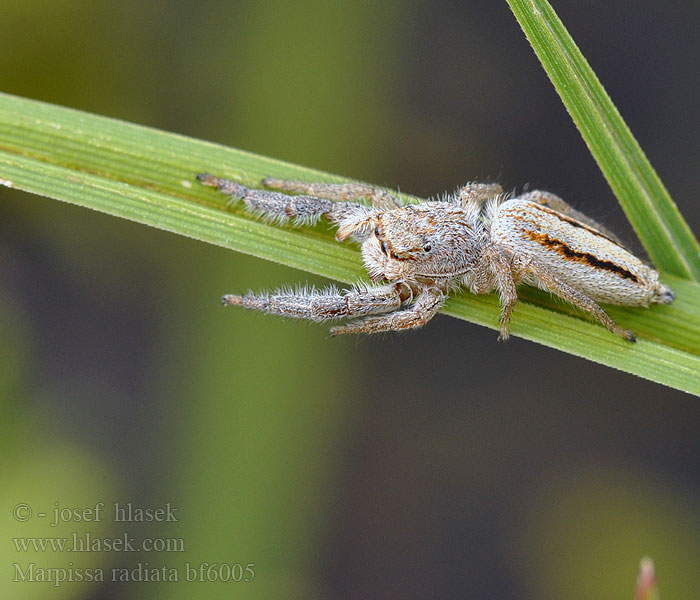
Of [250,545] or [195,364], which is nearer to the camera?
[250,545]

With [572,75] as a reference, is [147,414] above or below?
below

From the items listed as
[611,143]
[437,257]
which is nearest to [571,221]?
[611,143]

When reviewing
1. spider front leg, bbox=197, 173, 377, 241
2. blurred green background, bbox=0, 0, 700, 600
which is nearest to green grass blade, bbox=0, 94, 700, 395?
spider front leg, bbox=197, 173, 377, 241

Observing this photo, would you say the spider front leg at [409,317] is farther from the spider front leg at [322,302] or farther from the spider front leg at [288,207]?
the spider front leg at [288,207]

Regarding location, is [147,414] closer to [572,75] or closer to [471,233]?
[471,233]

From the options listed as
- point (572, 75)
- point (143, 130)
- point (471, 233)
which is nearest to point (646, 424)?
point (471, 233)

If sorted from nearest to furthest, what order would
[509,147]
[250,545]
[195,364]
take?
1. [250,545]
2. [195,364]
3. [509,147]

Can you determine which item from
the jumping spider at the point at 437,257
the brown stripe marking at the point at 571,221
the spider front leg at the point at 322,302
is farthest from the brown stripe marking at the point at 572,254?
the spider front leg at the point at 322,302

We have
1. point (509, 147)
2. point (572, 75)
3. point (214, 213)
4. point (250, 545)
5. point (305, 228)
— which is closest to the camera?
point (572, 75)
